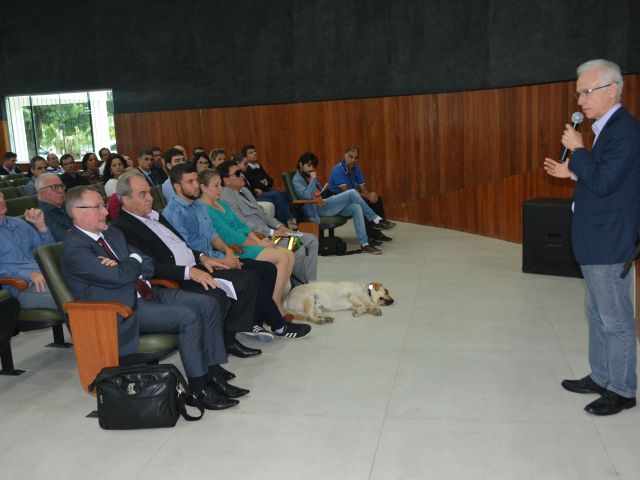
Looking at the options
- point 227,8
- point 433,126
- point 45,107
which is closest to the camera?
point 433,126

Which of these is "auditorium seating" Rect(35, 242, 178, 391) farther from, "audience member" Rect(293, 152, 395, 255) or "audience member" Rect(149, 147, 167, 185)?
"audience member" Rect(149, 147, 167, 185)

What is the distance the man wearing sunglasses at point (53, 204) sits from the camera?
4.64 m

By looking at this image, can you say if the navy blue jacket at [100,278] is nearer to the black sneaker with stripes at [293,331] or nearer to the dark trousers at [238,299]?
the dark trousers at [238,299]

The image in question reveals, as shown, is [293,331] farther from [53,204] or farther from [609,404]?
[609,404]

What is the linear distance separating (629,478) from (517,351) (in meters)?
1.52

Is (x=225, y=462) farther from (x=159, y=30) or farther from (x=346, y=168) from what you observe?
(x=159, y=30)

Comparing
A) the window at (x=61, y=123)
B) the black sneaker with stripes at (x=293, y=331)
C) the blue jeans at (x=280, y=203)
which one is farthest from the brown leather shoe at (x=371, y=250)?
the window at (x=61, y=123)

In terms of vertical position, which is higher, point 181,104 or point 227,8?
point 227,8

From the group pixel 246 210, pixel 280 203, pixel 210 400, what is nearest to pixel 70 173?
pixel 280 203

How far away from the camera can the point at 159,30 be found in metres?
11.9

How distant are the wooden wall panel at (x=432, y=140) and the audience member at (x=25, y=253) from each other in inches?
189

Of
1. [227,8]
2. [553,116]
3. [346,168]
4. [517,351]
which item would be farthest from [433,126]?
[517,351]

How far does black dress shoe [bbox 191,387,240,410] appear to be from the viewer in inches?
134

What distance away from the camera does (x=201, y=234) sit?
15.1 feet
